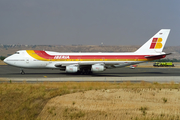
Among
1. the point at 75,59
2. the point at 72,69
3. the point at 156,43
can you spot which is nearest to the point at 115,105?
the point at 72,69

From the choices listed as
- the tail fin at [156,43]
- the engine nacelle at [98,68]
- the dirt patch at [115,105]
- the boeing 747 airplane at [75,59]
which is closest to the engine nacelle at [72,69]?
the boeing 747 airplane at [75,59]

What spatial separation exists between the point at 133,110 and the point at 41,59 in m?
25.5

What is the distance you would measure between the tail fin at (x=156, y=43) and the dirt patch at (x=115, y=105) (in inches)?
853

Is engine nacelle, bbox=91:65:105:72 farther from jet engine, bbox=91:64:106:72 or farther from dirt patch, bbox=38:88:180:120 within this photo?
dirt patch, bbox=38:88:180:120

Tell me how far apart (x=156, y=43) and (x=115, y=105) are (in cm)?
2723

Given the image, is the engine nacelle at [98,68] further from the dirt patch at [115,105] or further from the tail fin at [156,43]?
the dirt patch at [115,105]

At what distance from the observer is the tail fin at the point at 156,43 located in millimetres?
39594

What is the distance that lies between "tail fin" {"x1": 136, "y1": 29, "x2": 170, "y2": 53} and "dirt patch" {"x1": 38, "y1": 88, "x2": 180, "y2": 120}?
21675mm

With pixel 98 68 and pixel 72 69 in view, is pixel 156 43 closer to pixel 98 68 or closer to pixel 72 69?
pixel 98 68

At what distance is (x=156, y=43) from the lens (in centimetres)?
3966

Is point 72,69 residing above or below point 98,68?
below

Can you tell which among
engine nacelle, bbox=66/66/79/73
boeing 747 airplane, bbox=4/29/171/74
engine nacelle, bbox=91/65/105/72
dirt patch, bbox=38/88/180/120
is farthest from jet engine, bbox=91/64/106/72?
dirt patch, bbox=38/88/180/120

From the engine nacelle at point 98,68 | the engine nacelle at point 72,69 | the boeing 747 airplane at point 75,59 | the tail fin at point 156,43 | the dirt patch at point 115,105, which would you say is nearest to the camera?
the dirt patch at point 115,105

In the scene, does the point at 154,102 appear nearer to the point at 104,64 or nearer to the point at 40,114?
the point at 40,114
